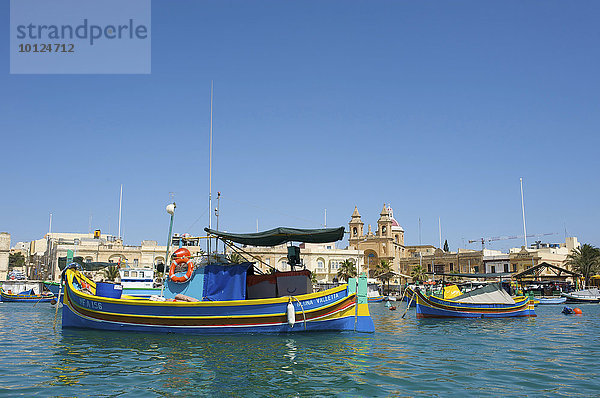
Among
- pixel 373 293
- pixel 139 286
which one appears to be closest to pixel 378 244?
pixel 373 293

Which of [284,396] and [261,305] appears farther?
[261,305]

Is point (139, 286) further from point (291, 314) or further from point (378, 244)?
point (378, 244)

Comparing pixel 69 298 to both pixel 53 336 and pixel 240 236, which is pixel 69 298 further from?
pixel 240 236

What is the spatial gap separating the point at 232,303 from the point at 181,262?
3416 mm

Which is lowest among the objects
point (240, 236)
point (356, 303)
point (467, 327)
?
point (467, 327)

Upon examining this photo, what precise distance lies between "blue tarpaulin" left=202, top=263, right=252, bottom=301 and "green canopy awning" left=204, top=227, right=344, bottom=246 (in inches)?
40.5

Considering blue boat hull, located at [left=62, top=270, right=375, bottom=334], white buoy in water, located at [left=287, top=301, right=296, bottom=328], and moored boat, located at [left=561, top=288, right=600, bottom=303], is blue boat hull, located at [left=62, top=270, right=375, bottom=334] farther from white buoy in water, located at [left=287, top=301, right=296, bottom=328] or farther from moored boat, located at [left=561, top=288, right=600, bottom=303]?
moored boat, located at [left=561, top=288, right=600, bottom=303]

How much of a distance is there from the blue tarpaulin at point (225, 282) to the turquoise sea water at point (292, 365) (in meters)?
1.84

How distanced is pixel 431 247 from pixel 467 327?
3949 inches

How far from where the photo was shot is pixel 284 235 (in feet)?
64.7

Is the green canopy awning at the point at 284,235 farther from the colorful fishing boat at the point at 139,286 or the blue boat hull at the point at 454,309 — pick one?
the blue boat hull at the point at 454,309

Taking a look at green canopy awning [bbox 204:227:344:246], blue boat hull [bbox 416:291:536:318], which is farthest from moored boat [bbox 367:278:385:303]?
green canopy awning [bbox 204:227:344:246]

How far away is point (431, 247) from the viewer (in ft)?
403

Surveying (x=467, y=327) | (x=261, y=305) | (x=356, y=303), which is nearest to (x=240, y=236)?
(x=261, y=305)
